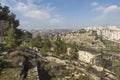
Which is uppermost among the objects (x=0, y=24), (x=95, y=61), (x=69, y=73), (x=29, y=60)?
(x=0, y=24)

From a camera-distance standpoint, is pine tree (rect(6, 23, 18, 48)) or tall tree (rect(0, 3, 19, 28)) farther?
tall tree (rect(0, 3, 19, 28))

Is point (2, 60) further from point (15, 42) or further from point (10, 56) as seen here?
point (15, 42)

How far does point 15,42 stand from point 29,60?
1321 centimetres

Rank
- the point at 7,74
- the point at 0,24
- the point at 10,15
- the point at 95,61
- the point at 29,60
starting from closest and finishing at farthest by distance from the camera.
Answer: the point at 7,74, the point at 29,60, the point at 0,24, the point at 10,15, the point at 95,61

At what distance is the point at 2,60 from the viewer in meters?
46.3

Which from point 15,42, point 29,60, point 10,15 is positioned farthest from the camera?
point 10,15

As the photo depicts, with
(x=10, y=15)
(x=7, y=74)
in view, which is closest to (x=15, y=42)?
(x=7, y=74)

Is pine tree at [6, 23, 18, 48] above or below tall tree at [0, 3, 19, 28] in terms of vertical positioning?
below

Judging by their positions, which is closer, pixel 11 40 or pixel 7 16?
pixel 11 40

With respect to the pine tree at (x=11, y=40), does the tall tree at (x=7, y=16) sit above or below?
above

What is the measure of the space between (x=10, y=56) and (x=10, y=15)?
4813cm

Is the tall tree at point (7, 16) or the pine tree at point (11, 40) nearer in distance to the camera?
the pine tree at point (11, 40)

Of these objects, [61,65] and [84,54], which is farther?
[84,54]

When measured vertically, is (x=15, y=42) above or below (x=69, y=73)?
above
